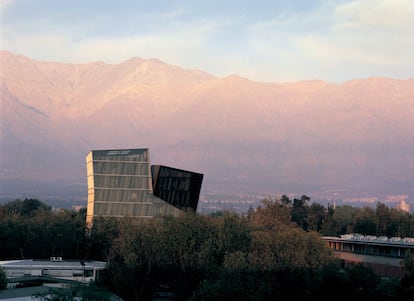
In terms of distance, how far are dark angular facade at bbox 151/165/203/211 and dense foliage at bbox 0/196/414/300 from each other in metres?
8.92

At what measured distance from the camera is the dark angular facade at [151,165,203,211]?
4102 inches

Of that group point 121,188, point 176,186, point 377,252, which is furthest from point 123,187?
point 377,252

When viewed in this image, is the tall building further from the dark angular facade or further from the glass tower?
the dark angular facade

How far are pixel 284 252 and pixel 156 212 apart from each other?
3393 centimetres

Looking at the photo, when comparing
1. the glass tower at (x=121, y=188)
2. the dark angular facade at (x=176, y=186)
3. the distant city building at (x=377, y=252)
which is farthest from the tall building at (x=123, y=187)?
the distant city building at (x=377, y=252)

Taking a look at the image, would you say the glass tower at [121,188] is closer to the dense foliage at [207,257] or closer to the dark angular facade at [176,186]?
the dark angular facade at [176,186]

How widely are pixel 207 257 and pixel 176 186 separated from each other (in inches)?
1312

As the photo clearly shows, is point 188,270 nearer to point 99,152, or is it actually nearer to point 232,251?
point 232,251

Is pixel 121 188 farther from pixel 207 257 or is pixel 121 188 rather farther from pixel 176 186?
pixel 207 257

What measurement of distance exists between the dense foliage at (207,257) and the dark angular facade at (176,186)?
8.92 m

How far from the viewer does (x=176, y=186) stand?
347 ft

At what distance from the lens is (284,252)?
7088 cm

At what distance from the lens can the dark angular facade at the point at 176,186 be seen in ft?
342

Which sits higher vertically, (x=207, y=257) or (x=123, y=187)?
(x=123, y=187)
